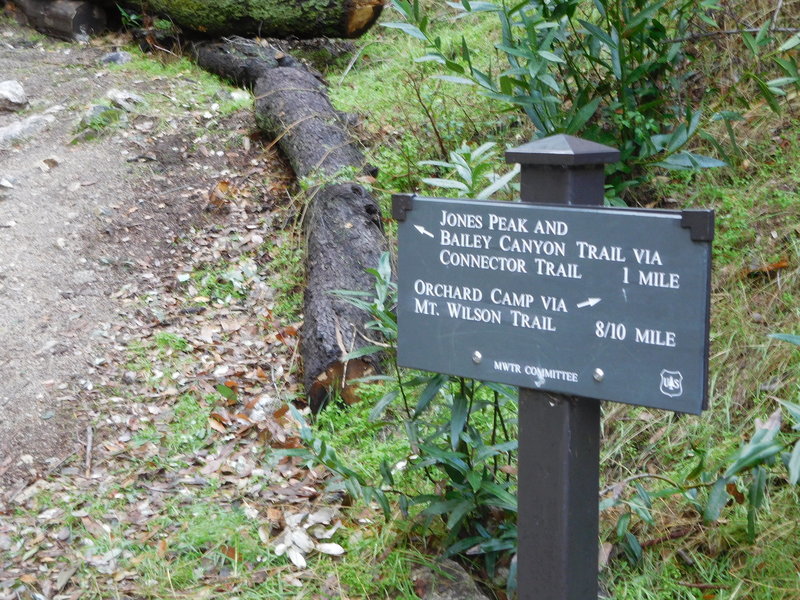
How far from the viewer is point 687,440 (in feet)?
11.2

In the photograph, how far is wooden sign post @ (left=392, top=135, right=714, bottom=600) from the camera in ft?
6.42

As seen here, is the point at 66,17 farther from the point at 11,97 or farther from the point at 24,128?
the point at 24,128

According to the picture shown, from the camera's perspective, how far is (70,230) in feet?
19.0

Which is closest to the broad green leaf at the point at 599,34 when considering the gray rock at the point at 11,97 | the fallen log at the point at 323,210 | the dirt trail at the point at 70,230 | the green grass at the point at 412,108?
the green grass at the point at 412,108

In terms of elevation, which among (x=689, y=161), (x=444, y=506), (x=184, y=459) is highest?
(x=689, y=161)

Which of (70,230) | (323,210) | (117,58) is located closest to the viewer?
(323,210)

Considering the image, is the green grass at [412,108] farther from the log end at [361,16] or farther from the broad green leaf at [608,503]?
the broad green leaf at [608,503]

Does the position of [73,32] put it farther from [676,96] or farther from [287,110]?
[676,96]

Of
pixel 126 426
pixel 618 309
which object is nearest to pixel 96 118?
pixel 126 426

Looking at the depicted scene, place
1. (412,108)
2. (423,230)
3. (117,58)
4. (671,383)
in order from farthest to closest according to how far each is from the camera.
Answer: (117,58), (412,108), (423,230), (671,383)

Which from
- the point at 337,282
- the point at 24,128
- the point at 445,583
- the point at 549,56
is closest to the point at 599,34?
the point at 549,56

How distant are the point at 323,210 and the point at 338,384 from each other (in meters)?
1.51

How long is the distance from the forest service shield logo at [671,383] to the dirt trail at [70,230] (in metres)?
3.05

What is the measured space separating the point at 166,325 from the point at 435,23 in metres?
5.62
